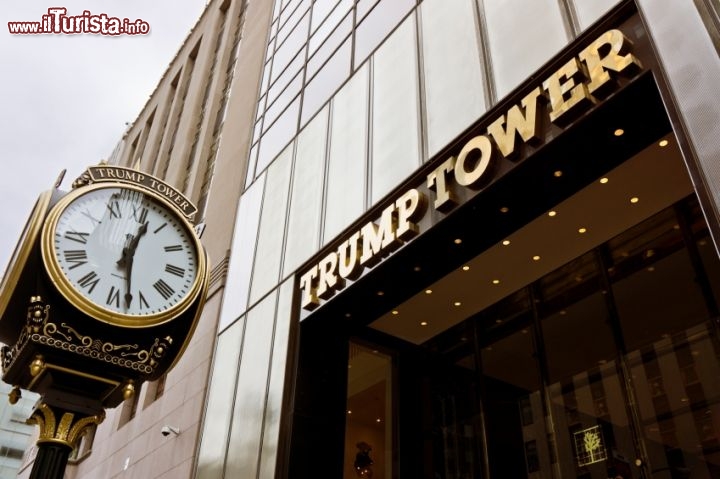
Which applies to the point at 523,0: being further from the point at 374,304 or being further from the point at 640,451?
the point at 640,451

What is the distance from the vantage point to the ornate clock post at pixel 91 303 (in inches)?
143

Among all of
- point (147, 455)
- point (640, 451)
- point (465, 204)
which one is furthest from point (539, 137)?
point (147, 455)

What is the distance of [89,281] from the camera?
13.3 ft

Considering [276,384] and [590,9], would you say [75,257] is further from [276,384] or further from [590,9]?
[276,384]

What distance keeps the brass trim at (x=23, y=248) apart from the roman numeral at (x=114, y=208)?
429mm

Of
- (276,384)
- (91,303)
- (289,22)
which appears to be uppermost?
(289,22)

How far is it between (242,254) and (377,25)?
622 cm

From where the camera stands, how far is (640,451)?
333 inches

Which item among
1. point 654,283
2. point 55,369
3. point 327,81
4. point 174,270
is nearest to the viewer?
point 55,369

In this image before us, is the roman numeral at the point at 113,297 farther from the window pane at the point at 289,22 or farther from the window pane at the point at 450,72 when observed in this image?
the window pane at the point at 289,22

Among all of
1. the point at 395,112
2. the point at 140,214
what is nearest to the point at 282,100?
the point at 395,112

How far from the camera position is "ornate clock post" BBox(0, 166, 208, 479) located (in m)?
3.64

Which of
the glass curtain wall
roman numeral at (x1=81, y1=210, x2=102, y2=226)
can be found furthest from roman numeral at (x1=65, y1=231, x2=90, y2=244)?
the glass curtain wall

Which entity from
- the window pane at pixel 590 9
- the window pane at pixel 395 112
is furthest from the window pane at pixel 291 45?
the window pane at pixel 590 9
